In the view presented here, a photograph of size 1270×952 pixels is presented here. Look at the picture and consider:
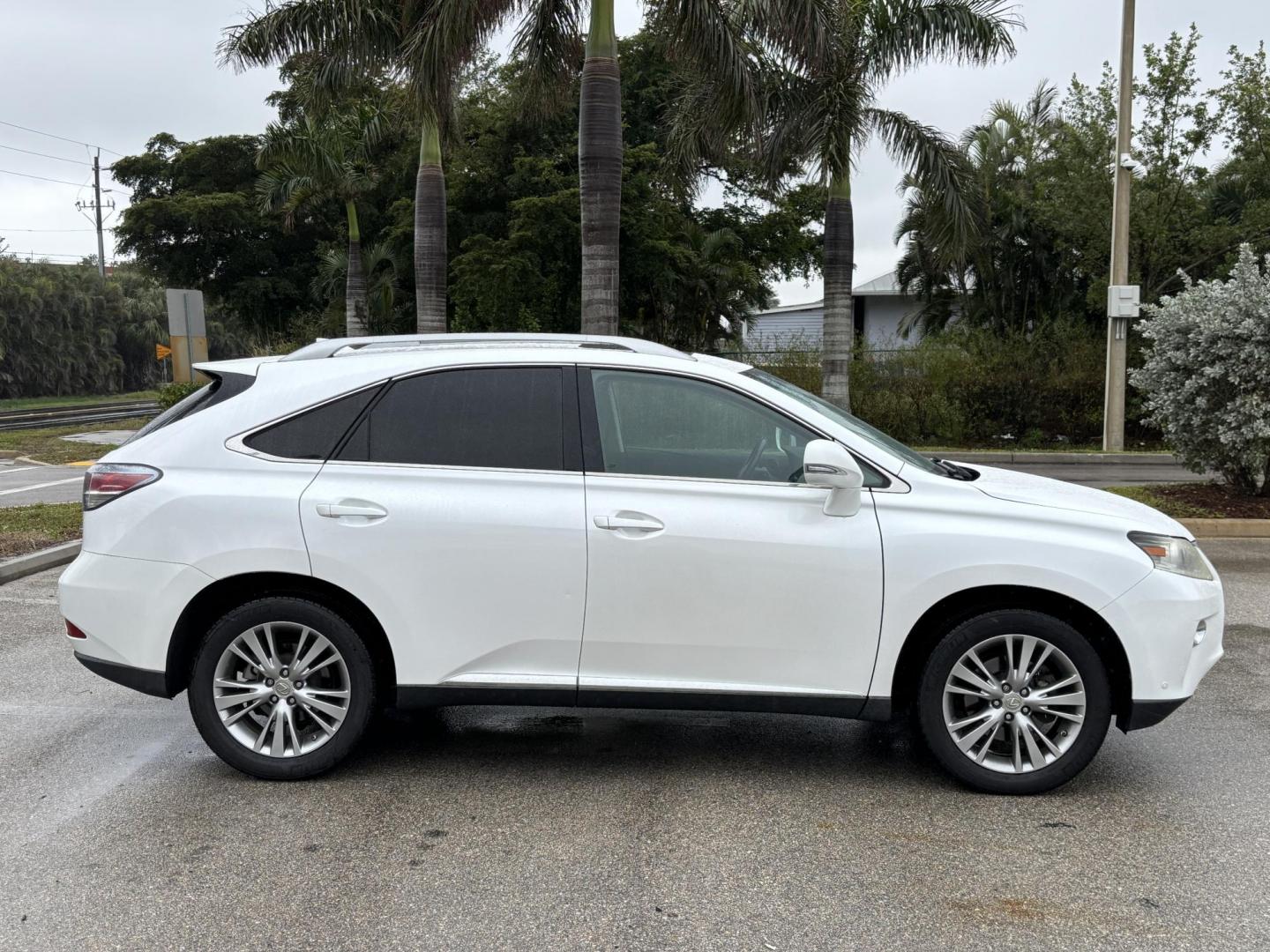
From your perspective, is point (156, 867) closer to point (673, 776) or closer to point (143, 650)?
point (143, 650)

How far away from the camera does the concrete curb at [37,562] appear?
8.57 metres

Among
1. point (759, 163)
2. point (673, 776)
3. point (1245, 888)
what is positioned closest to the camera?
point (1245, 888)

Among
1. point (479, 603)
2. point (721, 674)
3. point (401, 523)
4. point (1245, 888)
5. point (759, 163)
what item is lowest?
point (1245, 888)

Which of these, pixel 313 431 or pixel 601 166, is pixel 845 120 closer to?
pixel 601 166

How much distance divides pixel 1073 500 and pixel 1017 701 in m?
0.87

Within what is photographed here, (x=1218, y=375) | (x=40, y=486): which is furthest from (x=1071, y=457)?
(x=40, y=486)

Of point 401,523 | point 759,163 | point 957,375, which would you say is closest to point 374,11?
point 759,163

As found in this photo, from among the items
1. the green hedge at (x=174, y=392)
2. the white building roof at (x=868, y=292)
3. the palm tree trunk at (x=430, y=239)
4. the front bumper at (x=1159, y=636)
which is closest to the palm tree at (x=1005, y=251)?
the white building roof at (x=868, y=292)

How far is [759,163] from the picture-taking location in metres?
17.7

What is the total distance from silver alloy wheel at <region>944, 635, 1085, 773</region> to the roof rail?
5.70ft

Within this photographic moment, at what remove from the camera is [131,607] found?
428 cm

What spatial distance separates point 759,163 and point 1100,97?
945 centimetres

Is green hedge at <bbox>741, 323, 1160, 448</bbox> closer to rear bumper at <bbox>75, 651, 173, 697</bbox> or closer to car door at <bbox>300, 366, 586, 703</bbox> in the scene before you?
car door at <bbox>300, 366, 586, 703</bbox>

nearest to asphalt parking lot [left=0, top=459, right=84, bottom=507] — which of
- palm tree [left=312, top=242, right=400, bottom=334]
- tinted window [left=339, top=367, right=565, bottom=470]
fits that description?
tinted window [left=339, top=367, right=565, bottom=470]
